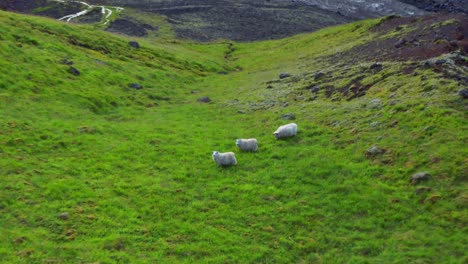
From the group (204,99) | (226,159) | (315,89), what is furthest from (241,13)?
(226,159)

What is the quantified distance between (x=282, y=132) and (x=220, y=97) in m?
21.2

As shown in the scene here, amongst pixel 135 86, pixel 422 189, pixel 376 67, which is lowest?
pixel 135 86

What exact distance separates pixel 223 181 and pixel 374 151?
926 cm

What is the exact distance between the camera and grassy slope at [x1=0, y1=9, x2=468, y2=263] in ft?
65.4

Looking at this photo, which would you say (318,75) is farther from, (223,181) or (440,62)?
(223,181)

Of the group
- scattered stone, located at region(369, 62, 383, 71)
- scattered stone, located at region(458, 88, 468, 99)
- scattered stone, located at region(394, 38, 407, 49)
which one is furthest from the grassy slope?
scattered stone, located at region(394, 38, 407, 49)

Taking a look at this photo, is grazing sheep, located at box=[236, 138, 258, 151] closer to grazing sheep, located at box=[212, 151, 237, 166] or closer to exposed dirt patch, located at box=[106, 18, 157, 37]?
grazing sheep, located at box=[212, 151, 237, 166]

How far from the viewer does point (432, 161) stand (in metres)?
23.9

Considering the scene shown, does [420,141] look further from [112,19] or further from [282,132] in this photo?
[112,19]

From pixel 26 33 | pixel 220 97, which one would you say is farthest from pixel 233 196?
pixel 26 33

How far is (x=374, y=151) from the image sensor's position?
27.0 metres

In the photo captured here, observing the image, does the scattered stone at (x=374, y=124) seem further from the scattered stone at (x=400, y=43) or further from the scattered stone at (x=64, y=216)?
the scattered stone at (x=400, y=43)

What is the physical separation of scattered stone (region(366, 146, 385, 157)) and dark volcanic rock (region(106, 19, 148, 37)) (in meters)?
97.9

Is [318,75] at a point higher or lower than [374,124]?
lower
